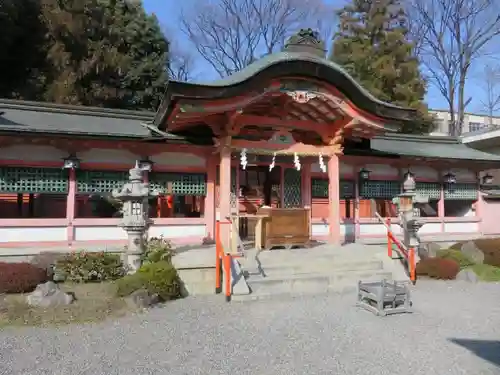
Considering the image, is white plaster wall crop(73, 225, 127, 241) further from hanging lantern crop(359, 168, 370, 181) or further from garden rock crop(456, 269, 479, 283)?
garden rock crop(456, 269, 479, 283)

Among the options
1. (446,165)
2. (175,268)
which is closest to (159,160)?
(175,268)

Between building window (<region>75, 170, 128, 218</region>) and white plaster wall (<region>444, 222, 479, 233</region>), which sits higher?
building window (<region>75, 170, 128, 218</region>)

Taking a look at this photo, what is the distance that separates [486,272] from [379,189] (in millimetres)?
4146

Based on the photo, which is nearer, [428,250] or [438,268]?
[438,268]

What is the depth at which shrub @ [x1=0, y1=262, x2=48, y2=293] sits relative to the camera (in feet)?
25.6

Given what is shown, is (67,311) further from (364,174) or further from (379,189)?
(379,189)

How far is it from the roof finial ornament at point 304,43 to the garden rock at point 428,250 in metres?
6.13

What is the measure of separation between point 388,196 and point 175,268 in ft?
27.8

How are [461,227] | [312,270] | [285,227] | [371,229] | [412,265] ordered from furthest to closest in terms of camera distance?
[461,227], [371,229], [285,227], [412,265], [312,270]

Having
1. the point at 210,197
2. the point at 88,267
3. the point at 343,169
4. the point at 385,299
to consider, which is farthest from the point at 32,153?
the point at 343,169

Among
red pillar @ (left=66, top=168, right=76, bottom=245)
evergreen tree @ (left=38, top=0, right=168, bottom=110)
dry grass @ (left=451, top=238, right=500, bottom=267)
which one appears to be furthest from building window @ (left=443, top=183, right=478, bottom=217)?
evergreen tree @ (left=38, top=0, right=168, bottom=110)

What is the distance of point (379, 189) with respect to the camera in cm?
1386

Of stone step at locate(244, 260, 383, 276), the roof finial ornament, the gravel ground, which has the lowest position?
the gravel ground

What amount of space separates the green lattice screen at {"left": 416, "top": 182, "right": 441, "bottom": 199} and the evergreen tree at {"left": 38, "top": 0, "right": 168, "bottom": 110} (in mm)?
16776
